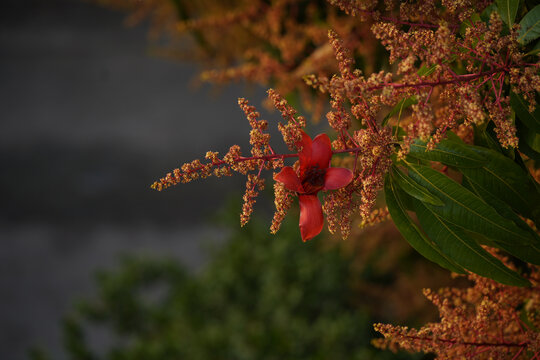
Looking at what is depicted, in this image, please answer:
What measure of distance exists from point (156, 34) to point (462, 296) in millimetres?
1623

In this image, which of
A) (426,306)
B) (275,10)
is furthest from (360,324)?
(275,10)

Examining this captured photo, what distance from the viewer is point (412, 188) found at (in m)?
0.37

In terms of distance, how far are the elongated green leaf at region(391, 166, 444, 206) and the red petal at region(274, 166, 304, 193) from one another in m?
0.08

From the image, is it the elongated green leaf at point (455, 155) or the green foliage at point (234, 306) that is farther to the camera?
the green foliage at point (234, 306)

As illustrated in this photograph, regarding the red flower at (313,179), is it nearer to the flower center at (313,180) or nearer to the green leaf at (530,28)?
the flower center at (313,180)

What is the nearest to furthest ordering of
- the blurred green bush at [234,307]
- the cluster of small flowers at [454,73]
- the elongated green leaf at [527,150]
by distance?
the cluster of small flowers at [454,73]
the elongated green leaf at [527,150]
the blurred green bush at [234,307]

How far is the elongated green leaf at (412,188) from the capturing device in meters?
0.36

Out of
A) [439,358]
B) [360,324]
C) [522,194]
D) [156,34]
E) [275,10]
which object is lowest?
[360,324]

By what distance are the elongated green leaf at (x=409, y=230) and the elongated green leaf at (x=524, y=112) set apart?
0.11 m

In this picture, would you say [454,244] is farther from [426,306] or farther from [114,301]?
[114,301]

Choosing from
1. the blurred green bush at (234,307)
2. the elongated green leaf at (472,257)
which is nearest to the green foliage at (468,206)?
the elongated green leaf at (472,257)

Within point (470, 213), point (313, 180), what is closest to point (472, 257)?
point (470, 213)

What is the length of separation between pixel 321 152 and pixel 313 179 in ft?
0.07

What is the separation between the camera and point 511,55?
13.8 inches
